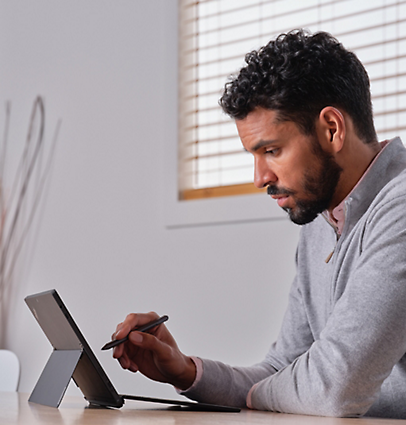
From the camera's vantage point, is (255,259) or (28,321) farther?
(28,321)

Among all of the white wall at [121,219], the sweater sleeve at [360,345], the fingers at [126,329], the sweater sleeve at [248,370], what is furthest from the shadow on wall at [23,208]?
the sweater sleeve at [360,345]

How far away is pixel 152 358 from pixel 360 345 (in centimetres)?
41

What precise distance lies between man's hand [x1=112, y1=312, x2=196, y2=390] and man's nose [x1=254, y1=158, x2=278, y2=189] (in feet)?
1.13

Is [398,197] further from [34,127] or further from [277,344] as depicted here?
[34,127]

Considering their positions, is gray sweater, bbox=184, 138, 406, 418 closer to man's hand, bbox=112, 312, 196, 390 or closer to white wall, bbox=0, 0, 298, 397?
man's hand, bbox=112, 312, 196, 390

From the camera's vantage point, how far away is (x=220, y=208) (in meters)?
2.35

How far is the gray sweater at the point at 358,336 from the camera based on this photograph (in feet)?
3.17

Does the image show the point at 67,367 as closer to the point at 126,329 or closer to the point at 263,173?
the point at 126,329

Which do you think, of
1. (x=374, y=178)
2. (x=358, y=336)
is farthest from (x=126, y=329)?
(x=374, y=178)

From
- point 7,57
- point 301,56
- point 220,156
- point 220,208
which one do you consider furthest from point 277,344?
point 7,57

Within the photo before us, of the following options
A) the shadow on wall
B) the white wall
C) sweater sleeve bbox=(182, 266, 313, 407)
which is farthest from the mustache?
the shadow on wall

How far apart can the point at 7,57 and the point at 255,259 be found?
5.43 feet

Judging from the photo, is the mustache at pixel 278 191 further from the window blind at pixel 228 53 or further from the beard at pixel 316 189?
the window blind at pixel 228 53

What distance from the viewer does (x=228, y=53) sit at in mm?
2488
